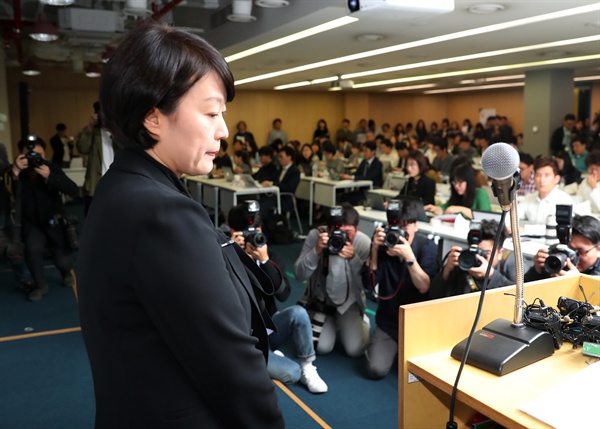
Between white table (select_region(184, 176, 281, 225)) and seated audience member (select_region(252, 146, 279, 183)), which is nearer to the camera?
white table (select_region(184, 176, 281, 225))

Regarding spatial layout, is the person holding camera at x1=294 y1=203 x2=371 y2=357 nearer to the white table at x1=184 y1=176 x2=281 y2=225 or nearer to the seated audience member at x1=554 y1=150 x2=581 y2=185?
the white table at x1=184 y1=176 x2=281 y2=225

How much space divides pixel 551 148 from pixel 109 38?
787 centimetres

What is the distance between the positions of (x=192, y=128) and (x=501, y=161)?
2.35 feet

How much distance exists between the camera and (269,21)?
586 centimetres

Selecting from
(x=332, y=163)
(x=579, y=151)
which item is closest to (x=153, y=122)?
(x=332, y=163)

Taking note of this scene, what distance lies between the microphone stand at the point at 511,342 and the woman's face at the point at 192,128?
71 centimetres

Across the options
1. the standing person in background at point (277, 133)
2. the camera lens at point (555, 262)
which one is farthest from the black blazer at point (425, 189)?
the standing person in background at point (277, 133)

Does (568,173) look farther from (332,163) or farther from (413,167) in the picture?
(332,163)

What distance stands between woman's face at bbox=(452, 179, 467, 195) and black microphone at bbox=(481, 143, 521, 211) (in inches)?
151

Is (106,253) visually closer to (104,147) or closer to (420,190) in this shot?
(104,147)

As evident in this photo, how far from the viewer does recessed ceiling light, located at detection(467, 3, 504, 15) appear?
4859 mm

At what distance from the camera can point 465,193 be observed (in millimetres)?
5004

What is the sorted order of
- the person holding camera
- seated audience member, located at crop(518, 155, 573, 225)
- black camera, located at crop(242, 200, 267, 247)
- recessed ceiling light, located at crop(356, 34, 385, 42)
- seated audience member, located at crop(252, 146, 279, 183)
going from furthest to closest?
seated audience member, located at crop(252, 146, 279, 183) < recessed ceiling light, located at crop(356, 34, 385, 42) < seated audience member, located at crop(518, 155, 573, 225) < the person holding camera < black camera, located at crop(242, 200, 267, 247)

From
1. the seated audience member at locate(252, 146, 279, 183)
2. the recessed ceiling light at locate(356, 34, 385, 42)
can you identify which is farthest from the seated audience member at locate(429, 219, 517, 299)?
the seated audience member at locate(252, 146, 279, 183)
